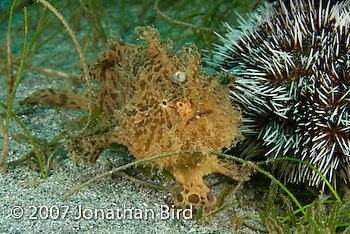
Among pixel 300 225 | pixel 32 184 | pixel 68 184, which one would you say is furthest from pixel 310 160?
pixel 32 184

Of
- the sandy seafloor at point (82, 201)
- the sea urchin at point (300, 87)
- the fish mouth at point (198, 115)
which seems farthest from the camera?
the sea urchin at point (300, 87)

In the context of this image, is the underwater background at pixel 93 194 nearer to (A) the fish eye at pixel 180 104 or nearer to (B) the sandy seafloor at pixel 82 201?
(B) the sandy seafloor at pixel 82 201

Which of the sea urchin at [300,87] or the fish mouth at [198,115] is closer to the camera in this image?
the fish mouth at [198,115]

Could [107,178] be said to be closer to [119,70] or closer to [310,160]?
[119,70]

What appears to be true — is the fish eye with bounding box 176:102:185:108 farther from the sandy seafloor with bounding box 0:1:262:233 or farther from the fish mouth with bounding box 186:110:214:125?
the sandy seafloor with bounding box 0:1:262:233

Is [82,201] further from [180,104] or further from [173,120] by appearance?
[180,104]

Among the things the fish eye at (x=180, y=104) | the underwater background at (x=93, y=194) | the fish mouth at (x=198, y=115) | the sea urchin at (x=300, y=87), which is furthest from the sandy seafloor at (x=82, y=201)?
the fish eye at (x=180, y=104)

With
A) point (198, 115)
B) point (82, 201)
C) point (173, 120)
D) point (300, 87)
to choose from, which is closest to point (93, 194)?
point (82, 201)
